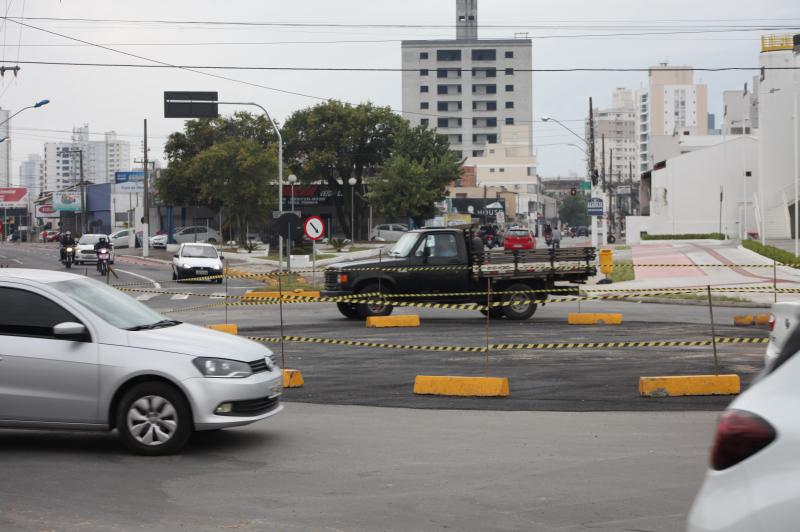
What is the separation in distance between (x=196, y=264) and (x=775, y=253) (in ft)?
71.7

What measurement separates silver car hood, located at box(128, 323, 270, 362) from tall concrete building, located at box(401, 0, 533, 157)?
14406 cm

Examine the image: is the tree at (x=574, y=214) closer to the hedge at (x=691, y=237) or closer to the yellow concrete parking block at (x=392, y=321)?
the hedge at (x=691, y=237)

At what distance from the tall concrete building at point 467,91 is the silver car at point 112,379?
14446cm

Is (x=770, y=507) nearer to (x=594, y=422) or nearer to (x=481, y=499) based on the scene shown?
(x=481, y=499)

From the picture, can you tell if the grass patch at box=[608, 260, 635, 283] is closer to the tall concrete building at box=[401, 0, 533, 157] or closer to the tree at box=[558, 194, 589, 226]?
the tall concrete building at box=[401, 0, 533, 157]

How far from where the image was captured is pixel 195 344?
9.05 m

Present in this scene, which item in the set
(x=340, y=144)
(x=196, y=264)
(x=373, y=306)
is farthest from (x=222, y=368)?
(x=340, y=144)

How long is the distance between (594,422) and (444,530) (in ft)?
14.8

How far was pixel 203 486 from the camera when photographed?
7.78 metres

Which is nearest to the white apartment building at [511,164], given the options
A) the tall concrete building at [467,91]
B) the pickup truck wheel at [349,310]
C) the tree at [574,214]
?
the tall concrete building at [467,91]

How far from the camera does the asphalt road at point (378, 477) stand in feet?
22.2

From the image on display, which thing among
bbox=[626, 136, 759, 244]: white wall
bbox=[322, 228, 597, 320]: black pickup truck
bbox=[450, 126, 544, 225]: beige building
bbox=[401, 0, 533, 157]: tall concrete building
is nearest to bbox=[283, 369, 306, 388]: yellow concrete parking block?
bbox=[322, 228, 597, 320]: black pickup truck

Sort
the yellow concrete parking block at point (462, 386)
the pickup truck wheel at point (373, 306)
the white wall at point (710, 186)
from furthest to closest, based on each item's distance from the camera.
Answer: the white wall at point (710, 186), the pickup truck wheel at point (373, 306), the yellow concrete parking block at point (462, 386)

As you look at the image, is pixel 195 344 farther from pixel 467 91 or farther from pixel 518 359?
pixel 467 91
